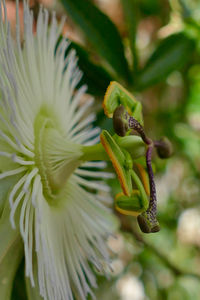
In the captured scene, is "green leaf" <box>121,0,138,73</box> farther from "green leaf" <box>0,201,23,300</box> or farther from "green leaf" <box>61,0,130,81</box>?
"green leaf" <box>0,201,23,300</box>

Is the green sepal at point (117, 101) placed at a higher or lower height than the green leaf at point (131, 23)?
lower

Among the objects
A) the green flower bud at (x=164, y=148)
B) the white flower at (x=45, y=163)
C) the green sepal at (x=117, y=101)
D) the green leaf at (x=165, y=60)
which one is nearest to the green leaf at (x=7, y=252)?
the white flower at (x=45, y=163)

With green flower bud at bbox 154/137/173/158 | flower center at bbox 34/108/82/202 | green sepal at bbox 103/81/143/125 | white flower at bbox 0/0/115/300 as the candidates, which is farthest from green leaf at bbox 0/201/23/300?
green flower bud at bbox 154/137/173/158

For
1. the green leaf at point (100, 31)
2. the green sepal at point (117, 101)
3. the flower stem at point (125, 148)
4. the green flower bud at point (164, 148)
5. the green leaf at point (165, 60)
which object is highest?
the green leaf at point (100, 31)

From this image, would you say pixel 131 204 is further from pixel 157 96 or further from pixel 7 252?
pixel 157 96

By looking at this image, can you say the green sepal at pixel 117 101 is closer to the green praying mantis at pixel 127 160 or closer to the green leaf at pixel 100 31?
the green praying mantis at pixel 127 160

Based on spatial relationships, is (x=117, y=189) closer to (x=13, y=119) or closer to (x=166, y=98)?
(x=166, y=98)

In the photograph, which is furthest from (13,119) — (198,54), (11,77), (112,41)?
(198,54)
